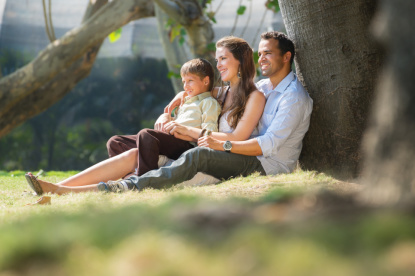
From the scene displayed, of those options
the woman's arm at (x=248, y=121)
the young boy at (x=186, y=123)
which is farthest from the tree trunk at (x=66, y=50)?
the woman's arm at (x=248, y=121)

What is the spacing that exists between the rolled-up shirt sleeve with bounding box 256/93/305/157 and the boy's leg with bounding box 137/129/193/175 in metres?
0.72

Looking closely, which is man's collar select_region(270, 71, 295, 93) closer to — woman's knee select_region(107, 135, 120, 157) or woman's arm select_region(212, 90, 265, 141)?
woman's arm select_region(212, 90, 265, 141)

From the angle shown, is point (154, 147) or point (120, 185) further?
point (154, 147)

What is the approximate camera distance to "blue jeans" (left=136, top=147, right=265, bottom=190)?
418cm

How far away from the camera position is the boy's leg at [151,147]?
14.3 ft

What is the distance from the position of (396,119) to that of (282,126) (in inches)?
95.2

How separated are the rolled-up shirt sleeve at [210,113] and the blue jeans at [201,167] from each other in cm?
31

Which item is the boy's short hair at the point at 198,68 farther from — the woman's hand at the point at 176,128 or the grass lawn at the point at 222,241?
the grass lawn at the point at 222,241

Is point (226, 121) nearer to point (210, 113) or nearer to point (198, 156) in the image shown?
point (210, 113)

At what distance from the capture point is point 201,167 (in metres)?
4.31

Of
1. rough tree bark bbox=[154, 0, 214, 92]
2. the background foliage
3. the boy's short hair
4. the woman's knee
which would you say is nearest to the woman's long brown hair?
the boy's short hair

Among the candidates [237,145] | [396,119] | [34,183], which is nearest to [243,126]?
[237,145]

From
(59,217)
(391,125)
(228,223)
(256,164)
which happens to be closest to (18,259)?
(59,217)

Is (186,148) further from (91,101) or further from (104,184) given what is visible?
(91,101)
